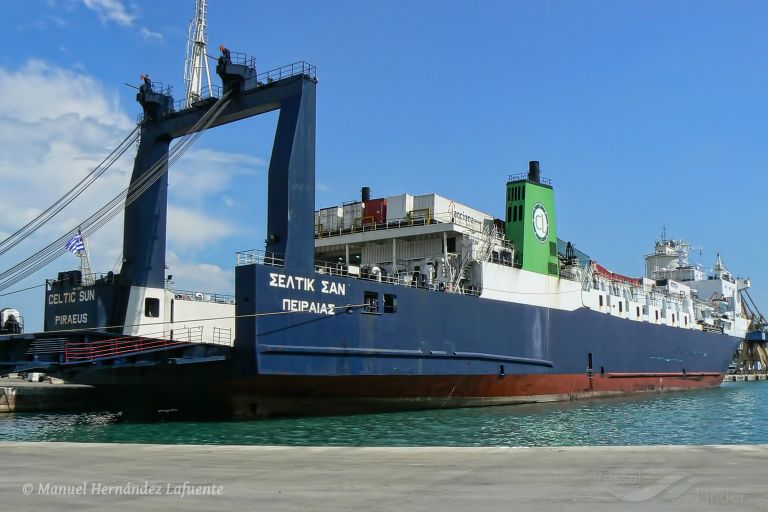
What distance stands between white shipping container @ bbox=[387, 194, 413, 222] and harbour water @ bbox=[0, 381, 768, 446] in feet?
22.9

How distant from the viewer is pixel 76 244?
19969 mm

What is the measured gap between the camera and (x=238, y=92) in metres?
19.6

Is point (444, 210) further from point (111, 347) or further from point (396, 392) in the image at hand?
point (111, 347)

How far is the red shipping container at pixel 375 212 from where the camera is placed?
25.1 meters

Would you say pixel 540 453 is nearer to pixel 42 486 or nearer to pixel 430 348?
pixel 42 486

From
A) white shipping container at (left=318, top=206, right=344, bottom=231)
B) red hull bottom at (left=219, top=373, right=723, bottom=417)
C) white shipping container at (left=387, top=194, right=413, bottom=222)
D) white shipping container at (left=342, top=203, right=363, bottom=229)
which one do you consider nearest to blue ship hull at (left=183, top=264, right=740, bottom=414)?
red hull bottom at (left=219, top=373, right=723, bottom=417)

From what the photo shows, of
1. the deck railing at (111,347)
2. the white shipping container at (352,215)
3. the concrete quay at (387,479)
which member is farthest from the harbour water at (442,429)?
the white shipping container at (352,215)

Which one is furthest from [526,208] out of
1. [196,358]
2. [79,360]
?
[79,360]

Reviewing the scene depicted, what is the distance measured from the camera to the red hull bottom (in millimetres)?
17453

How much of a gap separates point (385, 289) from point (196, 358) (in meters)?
5.67

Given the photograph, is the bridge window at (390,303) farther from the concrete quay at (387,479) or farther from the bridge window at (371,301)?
the concrete quay at (387,479)

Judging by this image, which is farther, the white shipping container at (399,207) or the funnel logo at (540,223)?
the funnel logo at (540,223)

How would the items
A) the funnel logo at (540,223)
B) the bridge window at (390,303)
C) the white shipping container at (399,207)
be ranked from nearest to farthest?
the bridge window at (390,303) → the white shipping container at (399,207) → the funnel logo at (540,223)

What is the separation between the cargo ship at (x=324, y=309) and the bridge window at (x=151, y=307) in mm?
36
